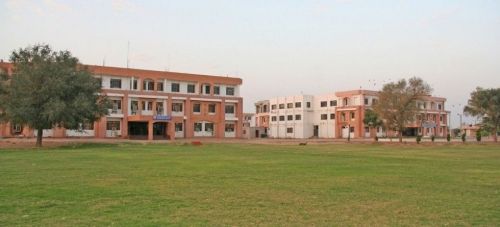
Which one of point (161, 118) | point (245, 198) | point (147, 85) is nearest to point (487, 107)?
point (161, 118)

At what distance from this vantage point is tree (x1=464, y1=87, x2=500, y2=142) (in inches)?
3044

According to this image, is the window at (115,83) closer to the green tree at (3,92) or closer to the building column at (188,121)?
the building column at (188,121)

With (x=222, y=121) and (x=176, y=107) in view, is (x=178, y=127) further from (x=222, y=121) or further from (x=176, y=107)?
(x=222, y=121)

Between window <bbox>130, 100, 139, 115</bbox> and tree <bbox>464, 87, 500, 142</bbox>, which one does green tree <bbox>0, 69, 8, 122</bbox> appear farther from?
tree <bbox>464, 87, 500, 142</bbox>

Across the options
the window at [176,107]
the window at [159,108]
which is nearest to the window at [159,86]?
the window at [159,108]

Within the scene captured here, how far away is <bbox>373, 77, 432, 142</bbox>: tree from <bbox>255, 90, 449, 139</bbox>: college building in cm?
3735

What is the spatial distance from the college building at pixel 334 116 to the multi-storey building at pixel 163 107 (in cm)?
3020

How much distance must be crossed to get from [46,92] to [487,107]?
2440 inches

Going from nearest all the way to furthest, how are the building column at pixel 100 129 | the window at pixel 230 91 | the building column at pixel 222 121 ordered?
the building column at pixel 100 129
the building column at pixel 222 121
the window at pixel 230 91

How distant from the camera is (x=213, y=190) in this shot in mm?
16500

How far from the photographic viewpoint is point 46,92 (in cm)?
4988

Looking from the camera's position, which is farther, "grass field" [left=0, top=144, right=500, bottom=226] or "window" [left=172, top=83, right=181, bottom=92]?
"window" [left=172, top=83, right=181, bottom=92]

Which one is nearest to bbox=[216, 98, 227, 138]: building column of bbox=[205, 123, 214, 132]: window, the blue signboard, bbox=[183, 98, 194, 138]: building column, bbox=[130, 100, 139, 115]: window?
bbox=[205, 123, 214, 132]: window

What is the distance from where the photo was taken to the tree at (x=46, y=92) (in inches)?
1941
